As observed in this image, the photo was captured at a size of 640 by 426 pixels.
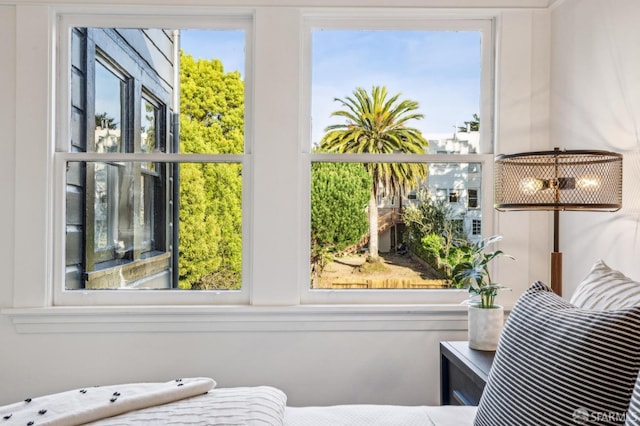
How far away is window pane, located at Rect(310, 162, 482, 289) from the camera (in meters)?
2.54

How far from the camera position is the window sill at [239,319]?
2.38 m

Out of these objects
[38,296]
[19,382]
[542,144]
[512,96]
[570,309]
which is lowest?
[19,382]

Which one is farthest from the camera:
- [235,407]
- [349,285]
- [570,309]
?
[349,285]

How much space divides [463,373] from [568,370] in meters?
0.83

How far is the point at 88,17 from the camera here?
2.47m

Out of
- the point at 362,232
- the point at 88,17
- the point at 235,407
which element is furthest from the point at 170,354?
the point at 88,17

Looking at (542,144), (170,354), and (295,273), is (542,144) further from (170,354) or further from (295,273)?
(170,354)

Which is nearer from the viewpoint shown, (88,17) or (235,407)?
(235,407)

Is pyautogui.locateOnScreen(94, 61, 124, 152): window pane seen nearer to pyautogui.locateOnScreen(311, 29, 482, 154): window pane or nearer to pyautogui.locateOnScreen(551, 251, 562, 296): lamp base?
pyautogui.locateOnScreen(311, 29, 482, 154): window pane

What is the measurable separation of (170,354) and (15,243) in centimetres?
89

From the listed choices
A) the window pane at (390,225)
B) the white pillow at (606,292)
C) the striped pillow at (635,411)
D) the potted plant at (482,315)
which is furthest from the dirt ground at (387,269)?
the striped pillow at (635,411)

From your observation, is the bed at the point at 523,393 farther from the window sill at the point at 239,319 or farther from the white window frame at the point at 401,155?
the white window frame at the point at 401,155

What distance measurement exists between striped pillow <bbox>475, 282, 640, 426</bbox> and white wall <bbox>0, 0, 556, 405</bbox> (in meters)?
1.31

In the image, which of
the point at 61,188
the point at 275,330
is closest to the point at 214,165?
the point at 61,188
